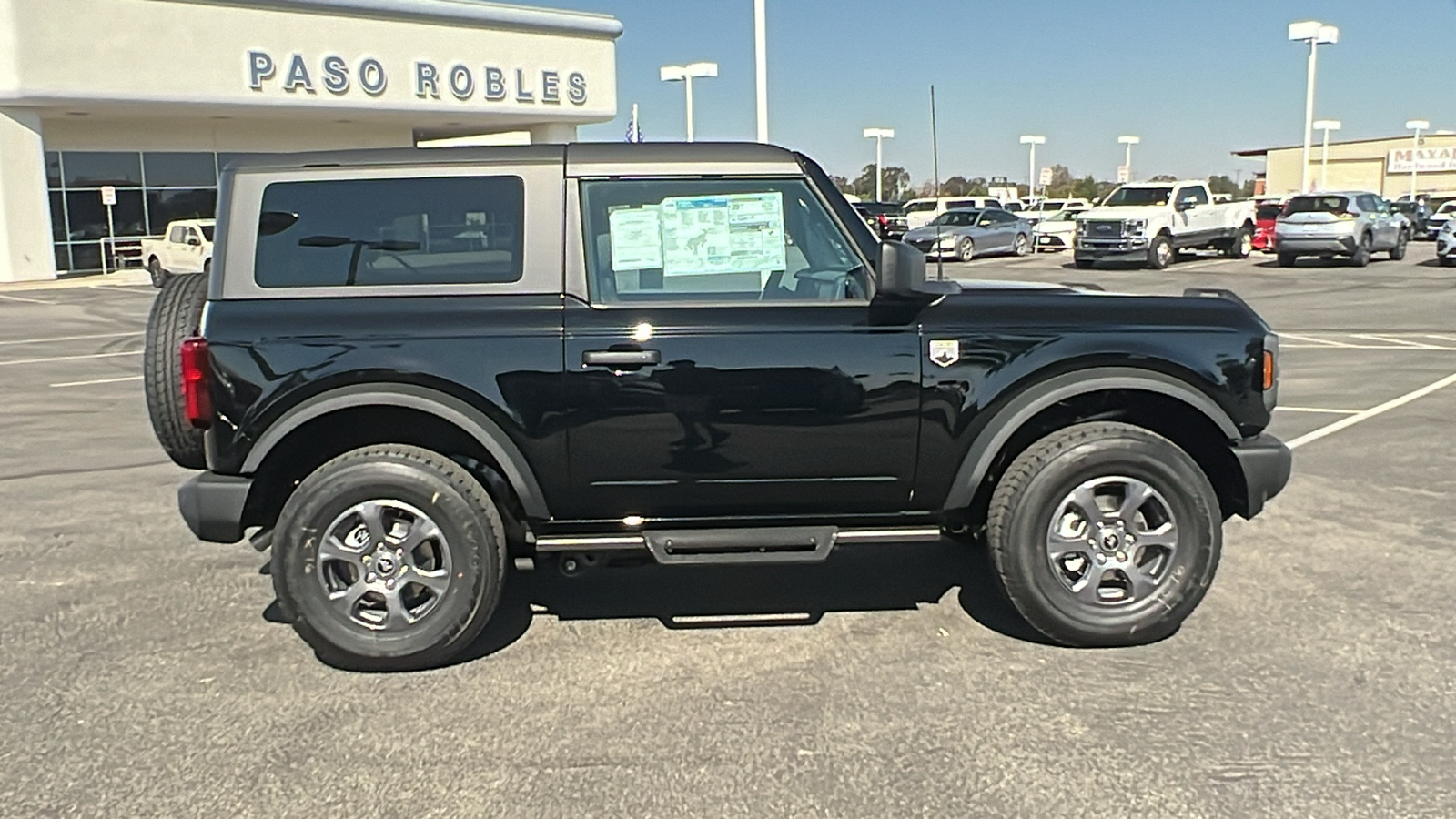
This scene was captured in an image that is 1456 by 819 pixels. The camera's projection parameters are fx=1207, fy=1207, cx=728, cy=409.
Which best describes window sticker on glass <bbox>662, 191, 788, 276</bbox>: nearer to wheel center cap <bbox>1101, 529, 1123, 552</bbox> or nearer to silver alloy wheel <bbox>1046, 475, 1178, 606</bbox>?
silver alloy wheel <bbox>1046, 475, 1178, 606</bbox>

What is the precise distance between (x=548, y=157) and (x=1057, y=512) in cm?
232

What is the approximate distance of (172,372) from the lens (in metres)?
4.53

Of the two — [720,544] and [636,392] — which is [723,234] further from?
[720,544]

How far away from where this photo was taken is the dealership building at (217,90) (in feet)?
90.8

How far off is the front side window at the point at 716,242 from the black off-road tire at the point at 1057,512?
0.95m

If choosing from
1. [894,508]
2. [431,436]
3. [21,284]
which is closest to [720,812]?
[894,508]

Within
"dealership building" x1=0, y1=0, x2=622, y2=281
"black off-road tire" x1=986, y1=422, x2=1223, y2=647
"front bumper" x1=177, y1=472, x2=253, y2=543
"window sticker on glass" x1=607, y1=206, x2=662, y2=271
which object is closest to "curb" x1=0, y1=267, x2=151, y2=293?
"dealership building" x1=0, y1=0, x2=622, y2=281

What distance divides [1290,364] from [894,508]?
31.3 feet

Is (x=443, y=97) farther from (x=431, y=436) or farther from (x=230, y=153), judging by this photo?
(x=431, y=436)

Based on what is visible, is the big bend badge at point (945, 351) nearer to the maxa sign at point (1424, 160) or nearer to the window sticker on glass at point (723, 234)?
the window sticker on glass at point (723, 234)

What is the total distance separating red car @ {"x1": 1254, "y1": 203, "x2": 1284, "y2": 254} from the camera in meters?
34.0

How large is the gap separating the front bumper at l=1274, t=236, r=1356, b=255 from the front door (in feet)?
89.5

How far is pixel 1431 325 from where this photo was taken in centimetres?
1612

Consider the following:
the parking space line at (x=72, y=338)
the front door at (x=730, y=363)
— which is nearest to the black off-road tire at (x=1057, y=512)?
the front door at (x=730, y=363)
